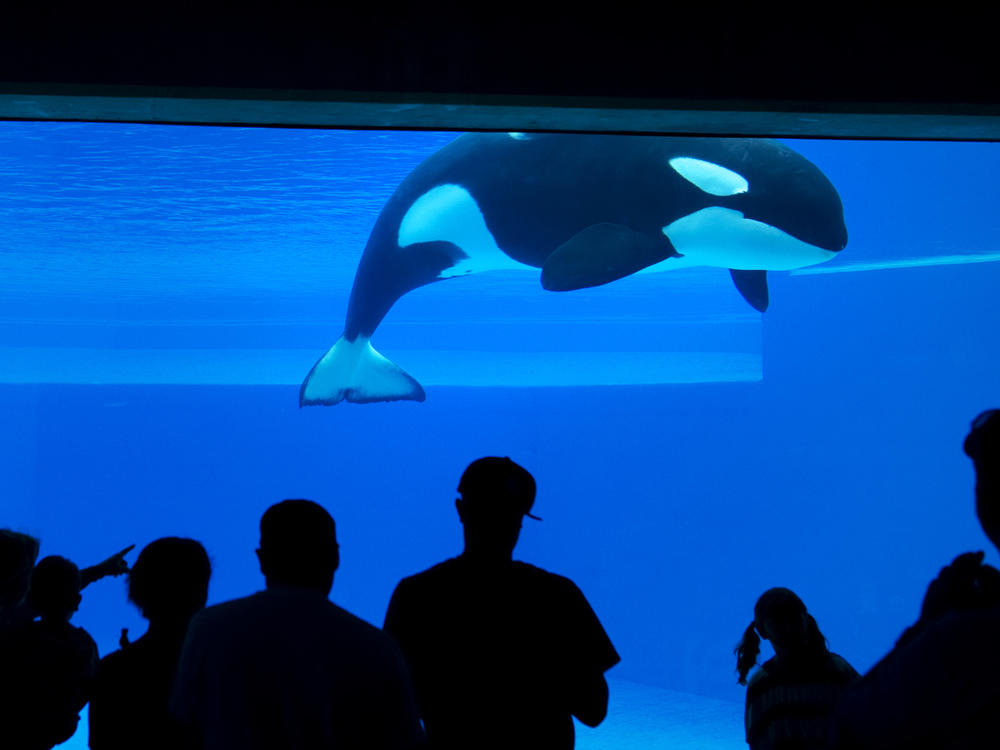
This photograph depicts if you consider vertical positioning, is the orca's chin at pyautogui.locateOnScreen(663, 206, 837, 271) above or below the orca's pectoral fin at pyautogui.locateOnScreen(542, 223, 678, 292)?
above

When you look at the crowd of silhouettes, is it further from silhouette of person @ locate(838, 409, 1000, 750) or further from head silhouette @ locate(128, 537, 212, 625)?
silhouette of person @ locate(838, 409, 1000, 750)

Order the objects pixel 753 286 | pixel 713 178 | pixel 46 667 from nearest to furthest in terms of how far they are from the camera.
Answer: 1. pixel 46 667
2. pixel 713 178
3. pixel 753 286

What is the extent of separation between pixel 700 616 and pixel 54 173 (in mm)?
25128

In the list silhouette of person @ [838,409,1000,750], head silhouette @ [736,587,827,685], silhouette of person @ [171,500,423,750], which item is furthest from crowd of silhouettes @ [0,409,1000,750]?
silhouette of person @ [838,409,1000,750]

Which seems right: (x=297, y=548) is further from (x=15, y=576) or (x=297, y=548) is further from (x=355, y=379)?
(x=355, y=379)

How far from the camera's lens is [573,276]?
246 inches

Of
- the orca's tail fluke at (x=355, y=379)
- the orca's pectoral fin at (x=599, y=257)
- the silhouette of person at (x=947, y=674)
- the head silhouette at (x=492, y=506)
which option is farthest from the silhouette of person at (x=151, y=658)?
the orca's tail fluke at (x=355, y=379)

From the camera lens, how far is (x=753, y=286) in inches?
312

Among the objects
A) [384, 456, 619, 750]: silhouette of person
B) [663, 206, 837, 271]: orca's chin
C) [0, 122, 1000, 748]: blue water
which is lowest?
[384, 456, 619, 750]: silhouette of person

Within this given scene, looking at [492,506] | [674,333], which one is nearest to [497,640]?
[492,506]

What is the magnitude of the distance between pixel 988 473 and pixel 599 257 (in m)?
5.20

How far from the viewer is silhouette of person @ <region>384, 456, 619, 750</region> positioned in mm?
2236

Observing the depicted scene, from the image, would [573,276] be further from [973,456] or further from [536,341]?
[536,341]

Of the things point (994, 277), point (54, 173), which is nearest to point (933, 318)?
point (994, 277)
